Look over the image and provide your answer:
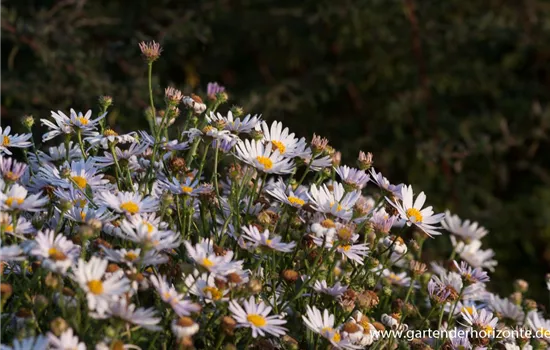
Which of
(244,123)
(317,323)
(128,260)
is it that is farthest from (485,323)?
(128,260)

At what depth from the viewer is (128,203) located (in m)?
1.26

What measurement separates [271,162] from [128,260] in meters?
0.34

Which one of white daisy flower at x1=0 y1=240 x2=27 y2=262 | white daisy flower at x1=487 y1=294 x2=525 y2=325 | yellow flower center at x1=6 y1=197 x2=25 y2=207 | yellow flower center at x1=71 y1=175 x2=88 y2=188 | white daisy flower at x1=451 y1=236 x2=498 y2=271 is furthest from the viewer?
white daisy flower at x1=451 y1=236 x2=498 y2=271

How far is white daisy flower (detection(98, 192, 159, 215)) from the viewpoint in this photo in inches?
48.6

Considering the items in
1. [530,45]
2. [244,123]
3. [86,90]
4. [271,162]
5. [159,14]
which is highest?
[530,45]

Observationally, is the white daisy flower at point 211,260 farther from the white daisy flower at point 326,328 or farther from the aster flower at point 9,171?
the aster flower at point 9,171

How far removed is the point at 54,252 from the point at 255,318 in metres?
0.28

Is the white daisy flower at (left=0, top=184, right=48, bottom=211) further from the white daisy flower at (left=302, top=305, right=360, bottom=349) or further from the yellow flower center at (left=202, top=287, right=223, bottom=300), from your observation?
the white daisy flower at (left=302, top=305, right=360, bottom=349)

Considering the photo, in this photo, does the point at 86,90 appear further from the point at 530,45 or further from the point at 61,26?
the point at 530,45

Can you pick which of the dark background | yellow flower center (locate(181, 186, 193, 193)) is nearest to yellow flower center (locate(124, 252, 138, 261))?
yellow flower center (locate(181, 186, 193, 193))

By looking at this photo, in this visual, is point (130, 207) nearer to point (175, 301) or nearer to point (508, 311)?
point (175, 301)

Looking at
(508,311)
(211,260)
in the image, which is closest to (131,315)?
(211,260)

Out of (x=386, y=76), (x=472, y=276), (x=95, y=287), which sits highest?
(x=386, y=76)

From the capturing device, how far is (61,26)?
9.02 feet
